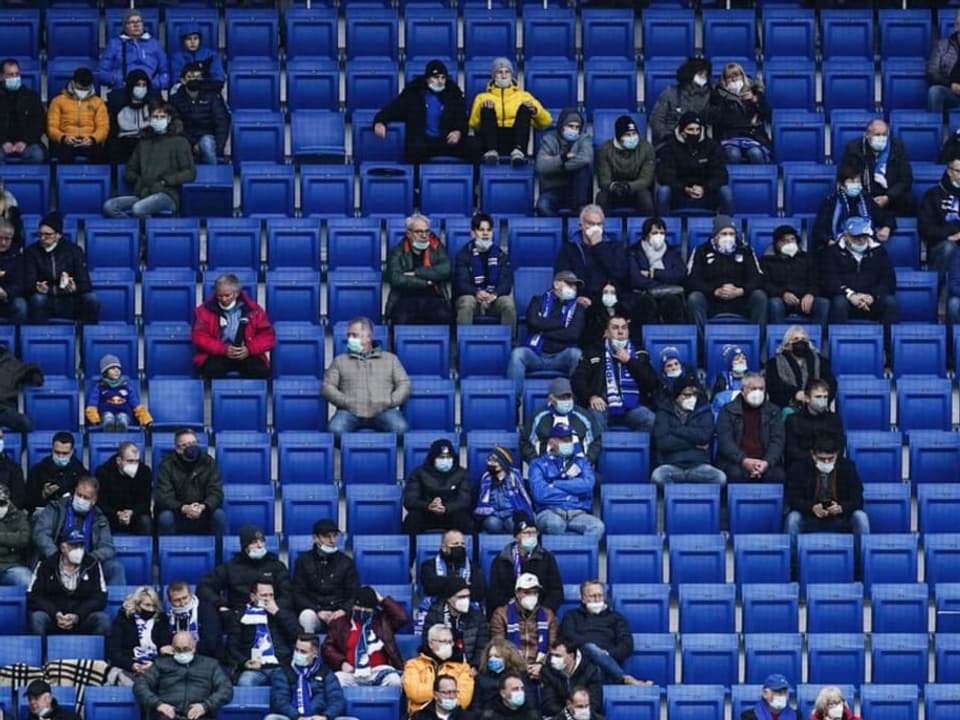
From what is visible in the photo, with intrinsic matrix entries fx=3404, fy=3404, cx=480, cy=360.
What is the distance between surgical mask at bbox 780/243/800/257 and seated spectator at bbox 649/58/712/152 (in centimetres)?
192

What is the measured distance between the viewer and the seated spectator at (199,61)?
29578mm

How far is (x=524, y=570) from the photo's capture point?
25125 millimetres

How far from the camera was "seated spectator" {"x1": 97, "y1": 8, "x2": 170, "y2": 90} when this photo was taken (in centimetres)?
2969

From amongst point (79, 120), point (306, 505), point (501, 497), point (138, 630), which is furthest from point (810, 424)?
point (79, 120)

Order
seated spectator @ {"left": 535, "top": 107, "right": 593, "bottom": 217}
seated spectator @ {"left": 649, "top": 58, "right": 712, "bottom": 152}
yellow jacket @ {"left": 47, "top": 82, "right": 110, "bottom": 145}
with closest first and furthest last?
seated spectator @ {"left": 535, "top": 107, "right": 593, "bottom": 217}
yellow jacket @ {"left": 47, "top": 82, "right": 110, "bottom": 145}
seated spectator @ {"left": 649, "top": 58, "right": 712, "bottom": 152}

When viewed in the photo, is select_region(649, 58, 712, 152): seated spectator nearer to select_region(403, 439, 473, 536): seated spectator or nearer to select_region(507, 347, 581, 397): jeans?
select_region(507, 347, 581, 397): jeans

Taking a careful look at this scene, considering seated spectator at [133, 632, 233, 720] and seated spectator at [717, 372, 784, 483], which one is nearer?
seated spectator at [133, 632, 233, 720]

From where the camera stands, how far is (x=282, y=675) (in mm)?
24203

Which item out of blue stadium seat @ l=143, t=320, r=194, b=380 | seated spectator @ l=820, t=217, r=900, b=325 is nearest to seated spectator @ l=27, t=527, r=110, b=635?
blue stadium seat @ l=143, t=320, r=194, b=380

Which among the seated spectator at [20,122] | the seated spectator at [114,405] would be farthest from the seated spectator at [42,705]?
the seated spectator at [20,122]

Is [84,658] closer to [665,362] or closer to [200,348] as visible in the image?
[200,348]

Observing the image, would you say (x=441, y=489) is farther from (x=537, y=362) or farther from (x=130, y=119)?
(x=130, y=119)

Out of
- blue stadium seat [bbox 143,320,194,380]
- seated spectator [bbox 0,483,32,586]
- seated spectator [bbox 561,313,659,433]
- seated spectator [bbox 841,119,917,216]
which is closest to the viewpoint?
seated spectator [bbox 0,483,32,586]

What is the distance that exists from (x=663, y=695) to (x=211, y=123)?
764 cm
